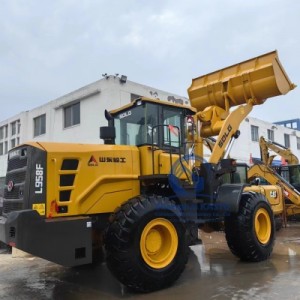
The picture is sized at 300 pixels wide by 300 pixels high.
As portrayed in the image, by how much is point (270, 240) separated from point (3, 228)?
5295mm

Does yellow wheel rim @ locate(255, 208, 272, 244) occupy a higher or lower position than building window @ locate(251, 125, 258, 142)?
lower

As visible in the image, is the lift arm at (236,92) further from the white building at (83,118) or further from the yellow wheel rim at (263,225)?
the white building at (83,118)

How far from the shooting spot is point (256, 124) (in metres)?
31.9

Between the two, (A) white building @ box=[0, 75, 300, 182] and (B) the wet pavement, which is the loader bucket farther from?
(A) white building @ box=[0, 75, 300, 182]

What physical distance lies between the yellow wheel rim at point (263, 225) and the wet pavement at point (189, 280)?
459 millimetres

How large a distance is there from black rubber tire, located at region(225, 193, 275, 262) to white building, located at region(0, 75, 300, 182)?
41.3ft

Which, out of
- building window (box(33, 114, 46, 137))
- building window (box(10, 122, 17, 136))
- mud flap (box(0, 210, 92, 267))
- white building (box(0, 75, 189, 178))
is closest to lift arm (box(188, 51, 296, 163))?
mud flap (box(0, 210, 92, 267))

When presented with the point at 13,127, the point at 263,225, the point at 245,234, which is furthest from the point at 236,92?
the point at 13,127

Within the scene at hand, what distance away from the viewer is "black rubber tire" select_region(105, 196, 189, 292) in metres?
5.80

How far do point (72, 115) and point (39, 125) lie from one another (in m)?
3.97

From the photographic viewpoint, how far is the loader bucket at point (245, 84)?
8.66 m

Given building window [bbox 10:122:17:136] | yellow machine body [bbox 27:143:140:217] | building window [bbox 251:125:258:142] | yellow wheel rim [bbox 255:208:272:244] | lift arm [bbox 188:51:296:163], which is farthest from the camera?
building window [bbox 251:125:258:142]

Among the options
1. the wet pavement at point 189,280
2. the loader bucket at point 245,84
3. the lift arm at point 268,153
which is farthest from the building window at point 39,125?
the loader bucket at point 245,84

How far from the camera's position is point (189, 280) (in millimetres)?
6781
